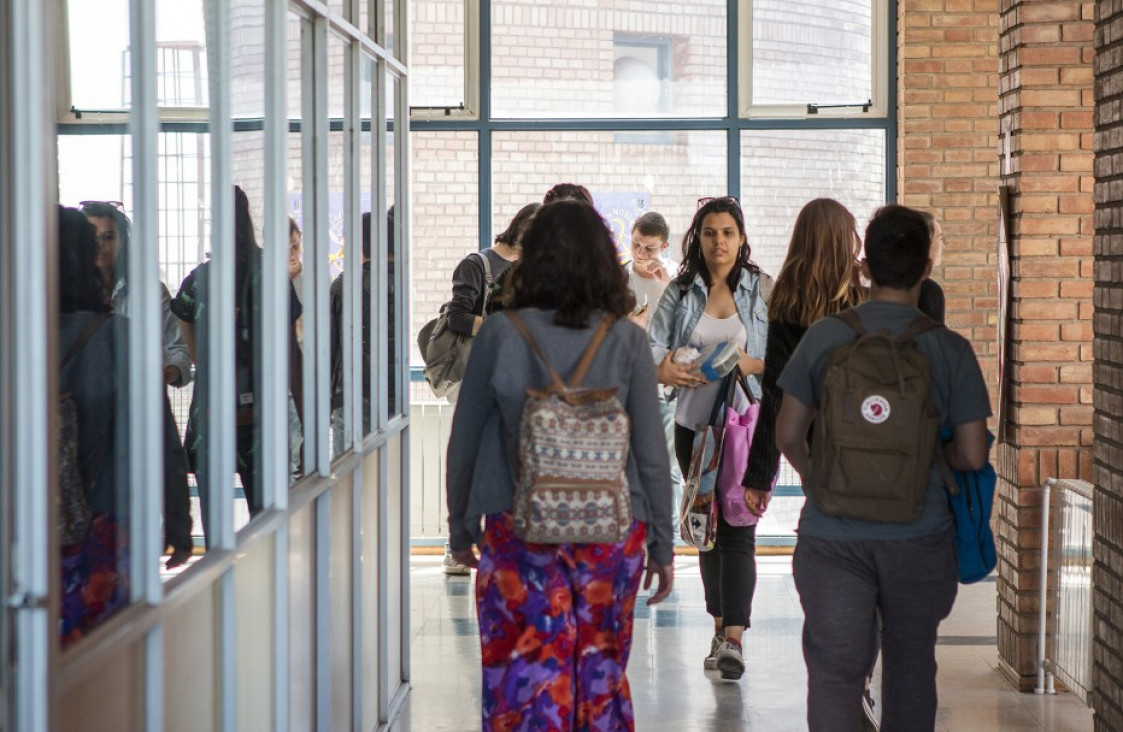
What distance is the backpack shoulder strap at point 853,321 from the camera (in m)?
3.49

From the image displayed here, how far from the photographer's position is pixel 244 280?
318 centimetres

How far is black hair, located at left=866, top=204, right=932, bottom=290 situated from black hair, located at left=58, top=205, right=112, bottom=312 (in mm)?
1881

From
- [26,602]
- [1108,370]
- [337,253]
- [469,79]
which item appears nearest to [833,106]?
[469,79]

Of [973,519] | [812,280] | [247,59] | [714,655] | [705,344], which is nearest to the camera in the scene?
[247,59]

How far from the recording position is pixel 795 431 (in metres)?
3.62

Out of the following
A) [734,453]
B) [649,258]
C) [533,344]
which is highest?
[649,258]

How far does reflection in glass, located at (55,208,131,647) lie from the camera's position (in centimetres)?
213

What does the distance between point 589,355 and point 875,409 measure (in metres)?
0.68

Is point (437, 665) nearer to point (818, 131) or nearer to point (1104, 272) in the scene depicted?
point (1104, 272)

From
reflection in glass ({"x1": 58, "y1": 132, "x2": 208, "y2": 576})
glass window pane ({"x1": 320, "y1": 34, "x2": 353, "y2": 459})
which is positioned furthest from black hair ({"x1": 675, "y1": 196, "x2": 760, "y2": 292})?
Answer: reflection in glass ({"x1": 58, "y1": 132, "x2": 208, "y2": 576})

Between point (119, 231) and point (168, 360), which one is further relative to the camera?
point (168, 360)

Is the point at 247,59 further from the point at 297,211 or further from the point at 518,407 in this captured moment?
the point at 518,407

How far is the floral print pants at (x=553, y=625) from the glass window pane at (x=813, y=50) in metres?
5.78

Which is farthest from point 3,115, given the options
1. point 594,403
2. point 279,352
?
point 594,403
